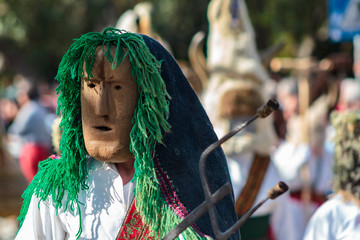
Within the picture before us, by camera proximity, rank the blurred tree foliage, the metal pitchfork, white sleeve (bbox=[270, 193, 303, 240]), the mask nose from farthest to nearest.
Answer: the blurred tree foliage < white sleeve (bbox=[270, 193, 303, 240]) < the mask nose < the metal pitchfork

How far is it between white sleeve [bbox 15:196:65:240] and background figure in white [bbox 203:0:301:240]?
2495mm

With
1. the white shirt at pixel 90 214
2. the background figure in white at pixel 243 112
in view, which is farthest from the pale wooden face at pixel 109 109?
the background figure in white at pixel 243 112

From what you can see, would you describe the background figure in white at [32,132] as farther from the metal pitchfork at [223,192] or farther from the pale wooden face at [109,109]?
the metal pitchfork at [223,192]

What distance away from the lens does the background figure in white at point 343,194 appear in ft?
11.1

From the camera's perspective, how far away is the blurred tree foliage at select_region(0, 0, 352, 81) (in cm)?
1573

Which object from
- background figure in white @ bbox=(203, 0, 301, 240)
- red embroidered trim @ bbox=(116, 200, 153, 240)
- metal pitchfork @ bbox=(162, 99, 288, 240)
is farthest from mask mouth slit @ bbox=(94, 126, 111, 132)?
background figure in white @ bbox=(203, 0, 301, 240)

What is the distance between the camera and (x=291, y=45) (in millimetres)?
18391

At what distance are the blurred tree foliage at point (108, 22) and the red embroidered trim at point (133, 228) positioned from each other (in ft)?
43.3

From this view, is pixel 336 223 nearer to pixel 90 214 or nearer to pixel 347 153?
pixel 347 153

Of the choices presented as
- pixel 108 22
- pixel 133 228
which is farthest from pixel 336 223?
pixel 108 22

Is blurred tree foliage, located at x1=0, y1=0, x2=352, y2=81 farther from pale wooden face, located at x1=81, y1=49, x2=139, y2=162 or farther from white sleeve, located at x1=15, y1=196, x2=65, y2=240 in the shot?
white sleeve, located at x1=15, y1=196, x2=65, y2=240

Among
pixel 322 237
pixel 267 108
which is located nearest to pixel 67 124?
pixel 267 108

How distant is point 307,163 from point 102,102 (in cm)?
422

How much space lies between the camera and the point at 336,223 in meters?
3.38
